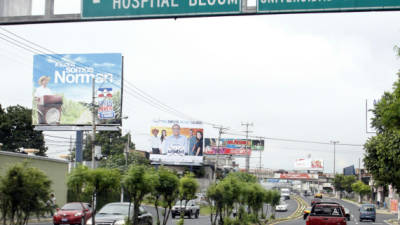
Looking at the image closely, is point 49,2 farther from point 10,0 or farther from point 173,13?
point 173,13

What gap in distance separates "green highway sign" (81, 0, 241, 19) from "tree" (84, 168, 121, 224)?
31.0 ft

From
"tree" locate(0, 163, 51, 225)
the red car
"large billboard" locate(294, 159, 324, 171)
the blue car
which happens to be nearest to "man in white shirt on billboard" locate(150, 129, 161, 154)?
the blue car

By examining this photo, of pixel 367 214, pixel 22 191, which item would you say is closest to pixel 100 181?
pixel 22 191

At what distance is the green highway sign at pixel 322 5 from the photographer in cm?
984

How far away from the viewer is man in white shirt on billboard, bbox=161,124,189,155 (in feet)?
278

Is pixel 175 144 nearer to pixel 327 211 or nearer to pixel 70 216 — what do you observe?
pixel 70 216

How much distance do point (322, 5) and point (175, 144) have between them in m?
76.0

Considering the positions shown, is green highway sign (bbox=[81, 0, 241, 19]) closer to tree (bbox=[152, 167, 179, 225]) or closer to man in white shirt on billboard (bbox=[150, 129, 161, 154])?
tree (bbox=[152, 167, 179, 225])

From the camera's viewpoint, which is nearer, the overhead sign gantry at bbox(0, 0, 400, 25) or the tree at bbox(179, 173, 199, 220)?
the overhead sign gantry at bbox(0, 0, 400, 25)

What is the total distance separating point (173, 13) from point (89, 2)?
1.74 meters

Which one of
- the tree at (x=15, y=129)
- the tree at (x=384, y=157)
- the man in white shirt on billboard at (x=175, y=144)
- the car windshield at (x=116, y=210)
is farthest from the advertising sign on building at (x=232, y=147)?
the car windshield at (x=116, y=210)

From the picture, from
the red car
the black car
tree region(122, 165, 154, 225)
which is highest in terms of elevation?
tree region(122, 165, 154, 225)

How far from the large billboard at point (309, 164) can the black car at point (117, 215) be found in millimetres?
139504

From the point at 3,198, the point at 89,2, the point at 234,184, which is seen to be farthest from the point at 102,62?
the point at 89,2
